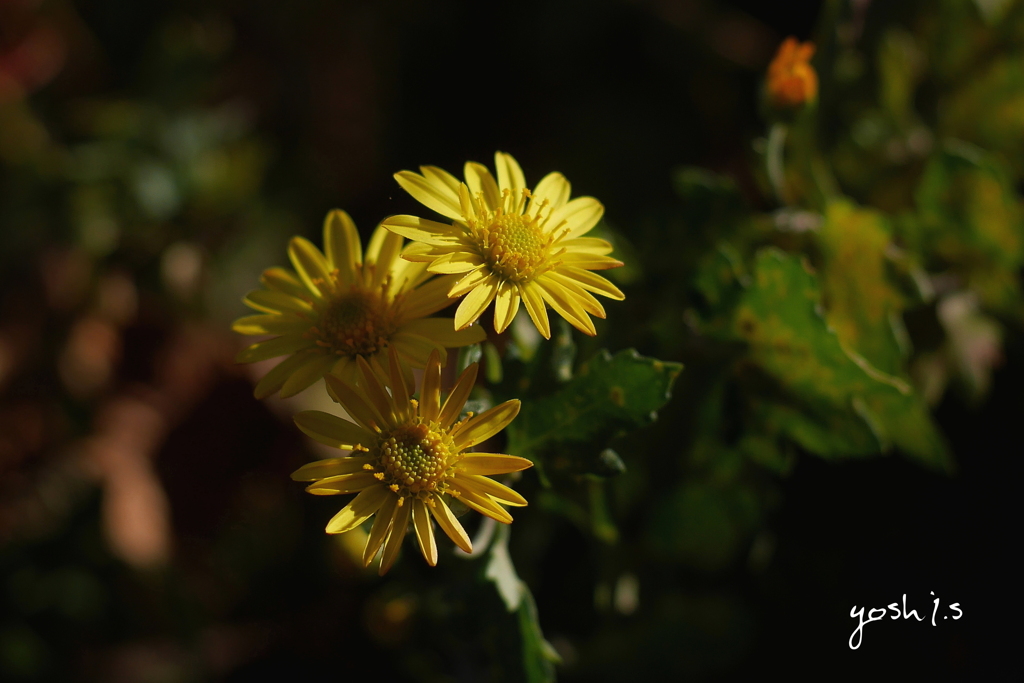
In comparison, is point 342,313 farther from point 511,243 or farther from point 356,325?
point 511,243

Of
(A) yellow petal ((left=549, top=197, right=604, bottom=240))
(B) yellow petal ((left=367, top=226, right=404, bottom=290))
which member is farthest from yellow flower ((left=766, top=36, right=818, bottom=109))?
(B) yellow petal ((left=367, top=226, right=404, bottom=290))

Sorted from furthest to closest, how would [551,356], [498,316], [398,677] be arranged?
[398,677]
[551,356]
[498,316]

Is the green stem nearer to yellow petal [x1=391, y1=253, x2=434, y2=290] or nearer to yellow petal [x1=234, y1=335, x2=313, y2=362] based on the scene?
yellow petal [x1=391, y1=253, x2=434, y2=290]

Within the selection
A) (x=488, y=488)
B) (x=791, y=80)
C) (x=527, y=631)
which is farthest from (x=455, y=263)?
(x=791, y=80)

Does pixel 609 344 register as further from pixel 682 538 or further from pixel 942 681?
pixel 942 681

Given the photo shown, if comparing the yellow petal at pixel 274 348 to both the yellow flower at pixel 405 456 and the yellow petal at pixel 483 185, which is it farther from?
the yellow petal at pixel 483 185

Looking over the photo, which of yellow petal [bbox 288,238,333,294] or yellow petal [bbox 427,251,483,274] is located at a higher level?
yellow petal [bbox 427,251,483,274]

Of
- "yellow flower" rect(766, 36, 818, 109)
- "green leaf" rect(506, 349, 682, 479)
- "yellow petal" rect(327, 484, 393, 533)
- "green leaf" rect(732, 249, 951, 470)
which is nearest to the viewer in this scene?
"yellow petal" rect(327, 484, 393, 533)

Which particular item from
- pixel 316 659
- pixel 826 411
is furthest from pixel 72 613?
pixel 826 411
